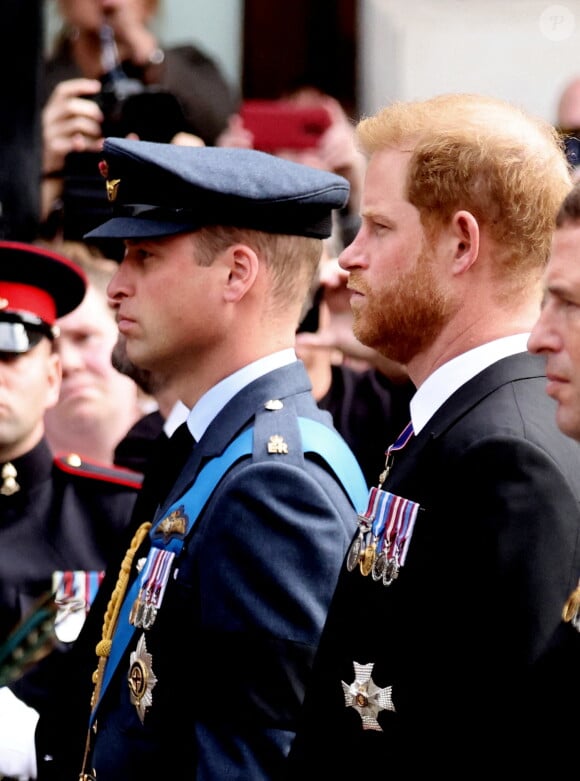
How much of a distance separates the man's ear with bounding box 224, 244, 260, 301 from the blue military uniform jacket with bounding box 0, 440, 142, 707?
122 centimetres

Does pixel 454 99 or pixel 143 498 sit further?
pixel 143 498

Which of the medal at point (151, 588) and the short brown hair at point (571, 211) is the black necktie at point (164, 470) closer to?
the medal at point (151, 588)

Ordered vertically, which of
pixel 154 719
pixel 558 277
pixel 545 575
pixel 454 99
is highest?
pixel 454 99

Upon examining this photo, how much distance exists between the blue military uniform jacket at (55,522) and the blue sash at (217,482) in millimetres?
1026

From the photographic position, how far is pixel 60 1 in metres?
6.35

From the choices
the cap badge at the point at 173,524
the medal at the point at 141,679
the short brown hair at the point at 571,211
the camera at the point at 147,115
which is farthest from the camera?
the camera at the point at 147,115

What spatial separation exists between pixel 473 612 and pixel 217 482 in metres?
0.87

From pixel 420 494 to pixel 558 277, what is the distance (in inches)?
18.6

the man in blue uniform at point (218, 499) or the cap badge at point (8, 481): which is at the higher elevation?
the man in blue uniform at point (218, 499)

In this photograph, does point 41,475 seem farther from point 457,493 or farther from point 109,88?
point 457,493

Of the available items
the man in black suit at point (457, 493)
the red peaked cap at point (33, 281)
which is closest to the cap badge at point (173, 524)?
the man in black suit at point (457, 493)

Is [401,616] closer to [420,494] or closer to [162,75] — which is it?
[420,494]

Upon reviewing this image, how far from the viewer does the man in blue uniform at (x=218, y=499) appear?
291 cm

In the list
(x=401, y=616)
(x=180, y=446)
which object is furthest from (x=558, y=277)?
(x=180, y=446)
